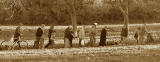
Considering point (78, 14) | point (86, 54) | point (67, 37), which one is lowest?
point (78, 14)

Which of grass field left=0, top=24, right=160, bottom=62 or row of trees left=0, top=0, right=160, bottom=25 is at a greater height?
grass field left=0, top=24, right=160, bottom=62

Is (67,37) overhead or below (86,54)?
below

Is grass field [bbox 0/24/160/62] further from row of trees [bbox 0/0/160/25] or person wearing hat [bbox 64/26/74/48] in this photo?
row of trees [bbox 0/0/160/25]

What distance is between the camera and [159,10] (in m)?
64.8

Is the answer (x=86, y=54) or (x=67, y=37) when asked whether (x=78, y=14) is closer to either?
(x=67, y=37)

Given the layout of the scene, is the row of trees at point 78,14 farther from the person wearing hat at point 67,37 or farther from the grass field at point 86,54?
the person wearing hat at point 67,37

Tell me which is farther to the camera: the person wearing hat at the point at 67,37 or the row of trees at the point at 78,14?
the row of trees at the point at 78,14

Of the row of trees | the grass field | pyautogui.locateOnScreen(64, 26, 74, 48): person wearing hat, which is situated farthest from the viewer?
the row of trees

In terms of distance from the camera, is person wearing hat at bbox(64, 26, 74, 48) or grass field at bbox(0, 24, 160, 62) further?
person wearing hat at bbox(64, 26, 74, 48)

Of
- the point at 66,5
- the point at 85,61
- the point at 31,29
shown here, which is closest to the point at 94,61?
the point at 85,61

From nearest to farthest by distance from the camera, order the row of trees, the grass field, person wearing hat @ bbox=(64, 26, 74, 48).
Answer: the grass field
person wearing hat @ bbox=(64, 26, 74, 48)
the row of trees

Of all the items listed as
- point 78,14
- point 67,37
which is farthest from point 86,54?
point 78,14

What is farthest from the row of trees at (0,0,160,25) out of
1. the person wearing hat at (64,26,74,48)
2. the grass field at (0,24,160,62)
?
the person wearing hat at (64,26,74,48)

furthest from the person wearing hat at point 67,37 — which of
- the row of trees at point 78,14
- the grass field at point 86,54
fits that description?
the row of trees at point 78,14
